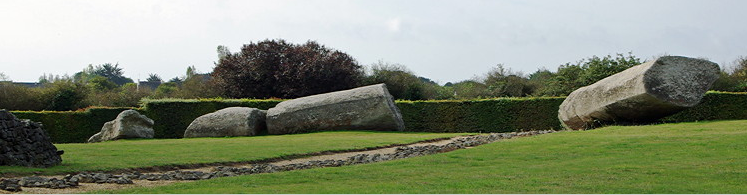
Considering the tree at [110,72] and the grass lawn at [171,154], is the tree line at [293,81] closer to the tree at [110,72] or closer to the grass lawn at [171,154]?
the grass lawn at [171,154]

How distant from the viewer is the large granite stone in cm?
1620

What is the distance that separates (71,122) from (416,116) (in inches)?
725

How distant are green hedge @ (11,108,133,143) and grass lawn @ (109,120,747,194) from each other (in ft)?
79.4

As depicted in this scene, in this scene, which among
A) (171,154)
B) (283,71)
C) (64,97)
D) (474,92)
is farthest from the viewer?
(474,92)

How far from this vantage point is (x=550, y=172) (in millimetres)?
13258

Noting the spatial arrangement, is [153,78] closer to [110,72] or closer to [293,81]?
[110,72]

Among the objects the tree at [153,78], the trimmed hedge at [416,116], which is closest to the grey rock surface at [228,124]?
the trimmed hedge at [416,116]

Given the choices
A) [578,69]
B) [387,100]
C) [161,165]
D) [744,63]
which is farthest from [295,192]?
[744,63]

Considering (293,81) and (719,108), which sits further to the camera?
(293,81)

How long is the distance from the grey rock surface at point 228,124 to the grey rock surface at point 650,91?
53.3 feet

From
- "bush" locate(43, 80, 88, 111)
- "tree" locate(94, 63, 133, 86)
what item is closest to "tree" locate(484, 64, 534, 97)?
"bush" locate(43, 80, 88, 111)

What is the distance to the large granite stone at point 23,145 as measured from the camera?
16.2m

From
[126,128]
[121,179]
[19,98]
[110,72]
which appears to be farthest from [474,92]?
[110,72]

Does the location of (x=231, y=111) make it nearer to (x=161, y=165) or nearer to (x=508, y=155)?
(x=161, y=165)
